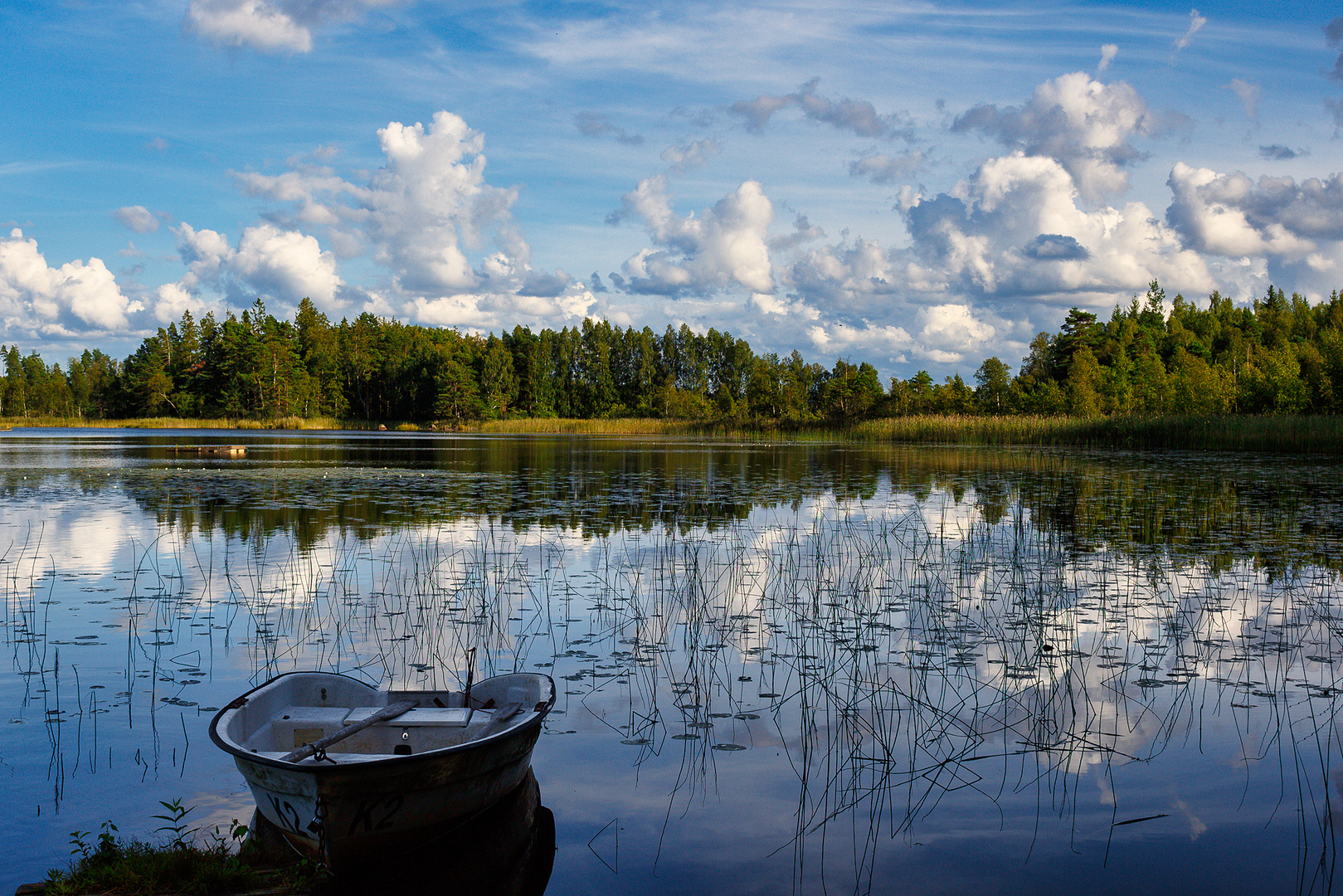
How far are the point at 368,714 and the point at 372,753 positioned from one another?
34 centimetres

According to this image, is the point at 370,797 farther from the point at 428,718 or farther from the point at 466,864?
the point at 428,718

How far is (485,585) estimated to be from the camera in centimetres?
1178

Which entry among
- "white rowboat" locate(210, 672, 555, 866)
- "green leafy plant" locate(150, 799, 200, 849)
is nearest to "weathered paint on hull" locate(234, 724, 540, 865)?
"white rowboat" locate(210, 672, 555, 866)

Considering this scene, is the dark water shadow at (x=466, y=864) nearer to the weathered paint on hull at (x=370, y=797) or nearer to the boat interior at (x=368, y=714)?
the weathered paint on hull at (x=370, y=797)

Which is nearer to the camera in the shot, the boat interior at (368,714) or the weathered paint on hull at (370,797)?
the weathered paint on hull at (370,797)

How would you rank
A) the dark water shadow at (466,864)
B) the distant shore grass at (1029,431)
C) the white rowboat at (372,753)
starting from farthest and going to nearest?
the distant shore grass at (1029,431)
the dark water shadow at (466,864)
the white rowboat at (372,753)

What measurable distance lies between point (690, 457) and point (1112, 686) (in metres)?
36.7

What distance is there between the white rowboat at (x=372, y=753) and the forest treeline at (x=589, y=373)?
77079 millimetres

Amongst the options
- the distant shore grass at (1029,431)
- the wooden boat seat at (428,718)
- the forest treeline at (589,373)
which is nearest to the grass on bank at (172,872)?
the wooden boat seat at (428,718)

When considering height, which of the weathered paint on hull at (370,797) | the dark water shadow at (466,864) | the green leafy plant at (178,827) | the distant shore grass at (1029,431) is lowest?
the dark water shadow at (466,864)

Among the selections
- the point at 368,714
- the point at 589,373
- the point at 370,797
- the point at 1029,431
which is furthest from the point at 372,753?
the point at 589,373

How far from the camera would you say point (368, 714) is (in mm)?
6094

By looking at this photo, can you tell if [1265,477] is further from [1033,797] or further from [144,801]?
[144,801]

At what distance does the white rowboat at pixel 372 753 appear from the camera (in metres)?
4.75
